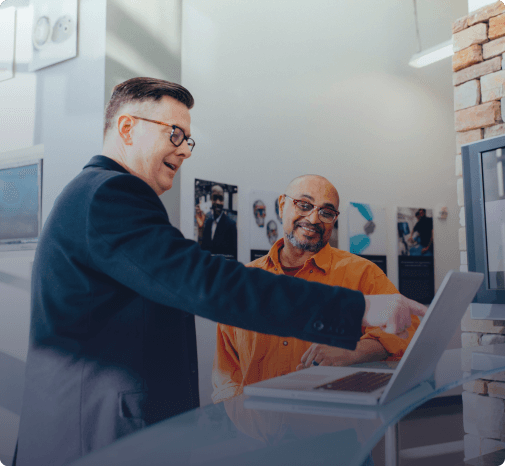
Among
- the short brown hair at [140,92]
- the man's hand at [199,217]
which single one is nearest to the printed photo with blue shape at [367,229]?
the man's hand at [199,217]

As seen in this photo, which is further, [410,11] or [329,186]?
[410,11]

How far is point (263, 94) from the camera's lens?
336 centimetres

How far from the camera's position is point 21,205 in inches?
107

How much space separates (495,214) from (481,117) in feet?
1.46

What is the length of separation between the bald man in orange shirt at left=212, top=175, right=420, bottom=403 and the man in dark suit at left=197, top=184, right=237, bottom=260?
2.39 ft

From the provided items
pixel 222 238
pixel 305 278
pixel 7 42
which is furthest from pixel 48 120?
pixel 305 278

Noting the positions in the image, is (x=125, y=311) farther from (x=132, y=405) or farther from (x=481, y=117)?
(x=481, y=117)

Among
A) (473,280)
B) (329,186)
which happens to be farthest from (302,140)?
(473,280)

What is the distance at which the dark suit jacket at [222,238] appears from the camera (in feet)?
9.63

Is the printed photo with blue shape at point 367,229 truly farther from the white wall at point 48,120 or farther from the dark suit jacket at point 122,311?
the dark suit jacket at point 122,311

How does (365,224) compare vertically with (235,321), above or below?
above

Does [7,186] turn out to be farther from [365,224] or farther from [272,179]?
[365,224]

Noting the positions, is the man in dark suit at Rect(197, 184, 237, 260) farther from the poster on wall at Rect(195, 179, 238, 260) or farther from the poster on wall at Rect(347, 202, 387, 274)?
the poster on wall at Rect(347, 202, 387, 274)

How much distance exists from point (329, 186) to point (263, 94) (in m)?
1.40
